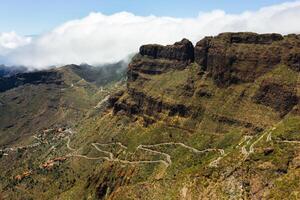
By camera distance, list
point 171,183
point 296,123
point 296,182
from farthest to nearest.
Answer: point 296,123 < point 171,183 < point 296,182

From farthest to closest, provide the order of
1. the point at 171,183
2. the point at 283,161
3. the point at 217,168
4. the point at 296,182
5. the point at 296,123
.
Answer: the point at 296,123 < the point at 171,183 < the point at 217,168 < the point at 283,161 < the point at 296,182

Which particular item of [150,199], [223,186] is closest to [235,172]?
[223,186]

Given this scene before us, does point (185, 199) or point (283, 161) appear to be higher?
point (283, 161)

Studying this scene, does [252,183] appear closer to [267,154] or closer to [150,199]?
[267,154]

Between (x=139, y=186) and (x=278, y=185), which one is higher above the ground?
(x=278, y=185)

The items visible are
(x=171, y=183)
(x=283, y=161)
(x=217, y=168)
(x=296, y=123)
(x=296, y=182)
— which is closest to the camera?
(x=296, y=182)

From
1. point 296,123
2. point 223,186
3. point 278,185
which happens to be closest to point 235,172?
point 223,186

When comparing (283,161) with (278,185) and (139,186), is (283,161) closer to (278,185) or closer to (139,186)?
(278,185)

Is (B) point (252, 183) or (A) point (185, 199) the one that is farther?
(A) point (185, 199)

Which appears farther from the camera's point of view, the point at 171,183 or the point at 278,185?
the point at 171,183
